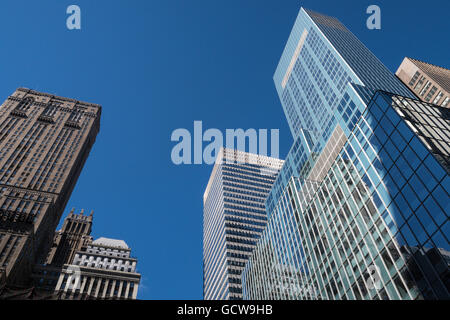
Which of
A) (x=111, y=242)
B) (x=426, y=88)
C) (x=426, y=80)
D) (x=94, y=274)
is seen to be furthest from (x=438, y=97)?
(x=94, y=274)

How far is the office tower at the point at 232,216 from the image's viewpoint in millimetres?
124562

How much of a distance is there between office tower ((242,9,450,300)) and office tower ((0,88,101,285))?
61.8 meters

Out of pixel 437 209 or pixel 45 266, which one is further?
pixel 45 266

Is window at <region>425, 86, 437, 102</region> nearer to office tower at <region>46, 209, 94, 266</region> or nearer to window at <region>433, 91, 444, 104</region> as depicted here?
window at <region>433, 91, 444, 104</region>

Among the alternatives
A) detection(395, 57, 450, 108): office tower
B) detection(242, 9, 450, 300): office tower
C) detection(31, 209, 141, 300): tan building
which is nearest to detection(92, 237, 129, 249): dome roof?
detection(31, 209, 141, 300): tan building

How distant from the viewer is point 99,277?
10300 centimetres

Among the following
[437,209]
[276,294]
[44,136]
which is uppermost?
[44,136]

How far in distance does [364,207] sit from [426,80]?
379 feet

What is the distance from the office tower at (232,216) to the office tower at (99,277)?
31603mm
